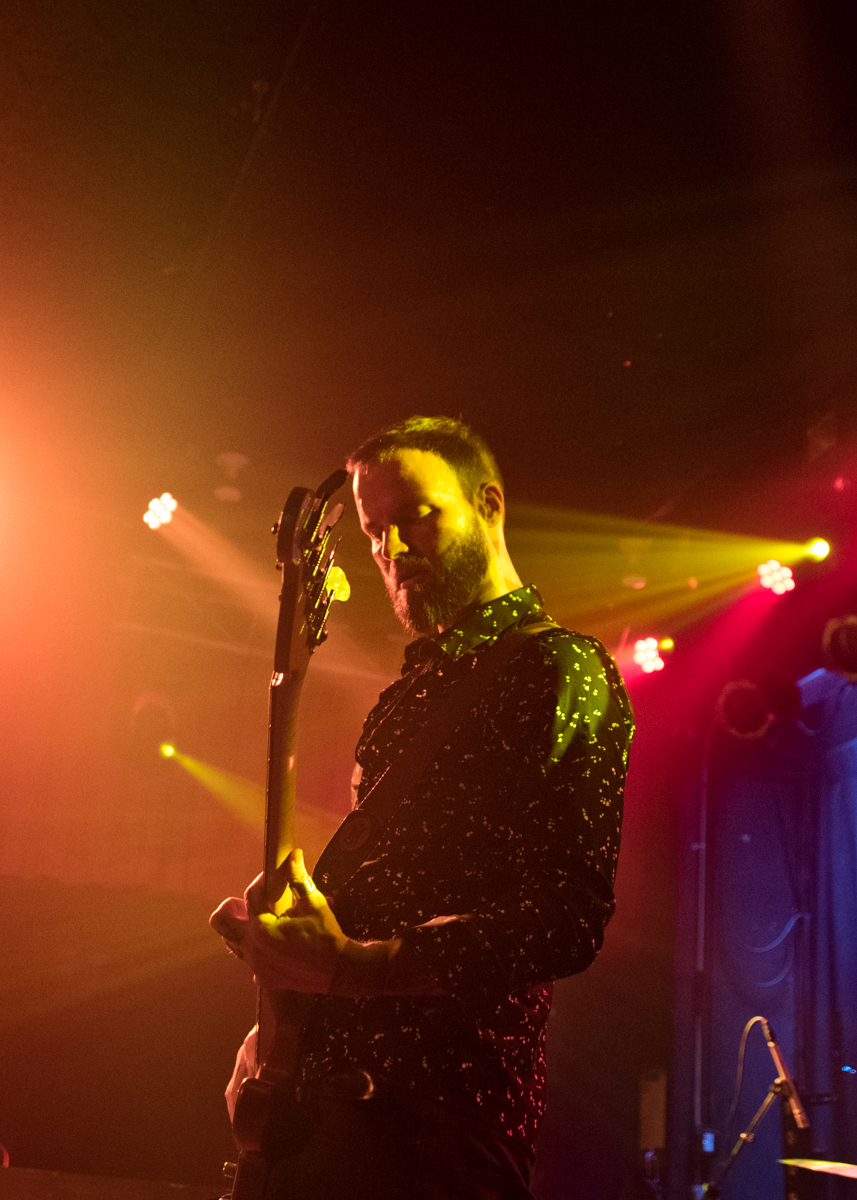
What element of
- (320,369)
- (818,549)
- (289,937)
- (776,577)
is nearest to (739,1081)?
(776,577)

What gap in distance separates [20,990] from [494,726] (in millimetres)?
6924

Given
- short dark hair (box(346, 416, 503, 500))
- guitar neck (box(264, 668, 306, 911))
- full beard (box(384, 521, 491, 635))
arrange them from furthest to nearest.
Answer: short dark hair (box(346, 416, 503, 500)) < full beard (box(384, 521, 491, 635)) < guitar neck (box(264, 668, 306, 911))

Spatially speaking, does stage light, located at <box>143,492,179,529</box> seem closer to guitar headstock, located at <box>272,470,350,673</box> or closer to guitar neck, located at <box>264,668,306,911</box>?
guitar headstock, located at <box>272,470,350,673</box>

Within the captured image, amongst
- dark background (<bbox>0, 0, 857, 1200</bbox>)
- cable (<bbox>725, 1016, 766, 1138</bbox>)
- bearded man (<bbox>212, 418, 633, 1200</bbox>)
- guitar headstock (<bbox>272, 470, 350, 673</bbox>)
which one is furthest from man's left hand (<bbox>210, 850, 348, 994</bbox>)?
cable (<bbox>725, 1016, 766, 1138</bbox>)

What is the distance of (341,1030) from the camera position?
1.52 m

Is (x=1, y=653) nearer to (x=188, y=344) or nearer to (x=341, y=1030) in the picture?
(x=188, y=344)

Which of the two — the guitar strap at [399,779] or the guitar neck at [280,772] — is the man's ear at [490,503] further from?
the guitar neck at [280,772]

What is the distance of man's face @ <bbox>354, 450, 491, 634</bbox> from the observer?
2.08 m

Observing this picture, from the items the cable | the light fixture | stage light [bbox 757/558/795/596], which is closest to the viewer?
the light fixture

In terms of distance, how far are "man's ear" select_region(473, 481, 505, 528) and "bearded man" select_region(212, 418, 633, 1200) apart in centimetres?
46

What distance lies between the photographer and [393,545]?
6.86 feet

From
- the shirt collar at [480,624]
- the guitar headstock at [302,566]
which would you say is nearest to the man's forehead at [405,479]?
the guitar headstock at [302,566]

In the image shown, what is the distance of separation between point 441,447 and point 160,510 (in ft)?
19.6

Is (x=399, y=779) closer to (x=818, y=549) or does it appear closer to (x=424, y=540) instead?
(x=424, y=540)
